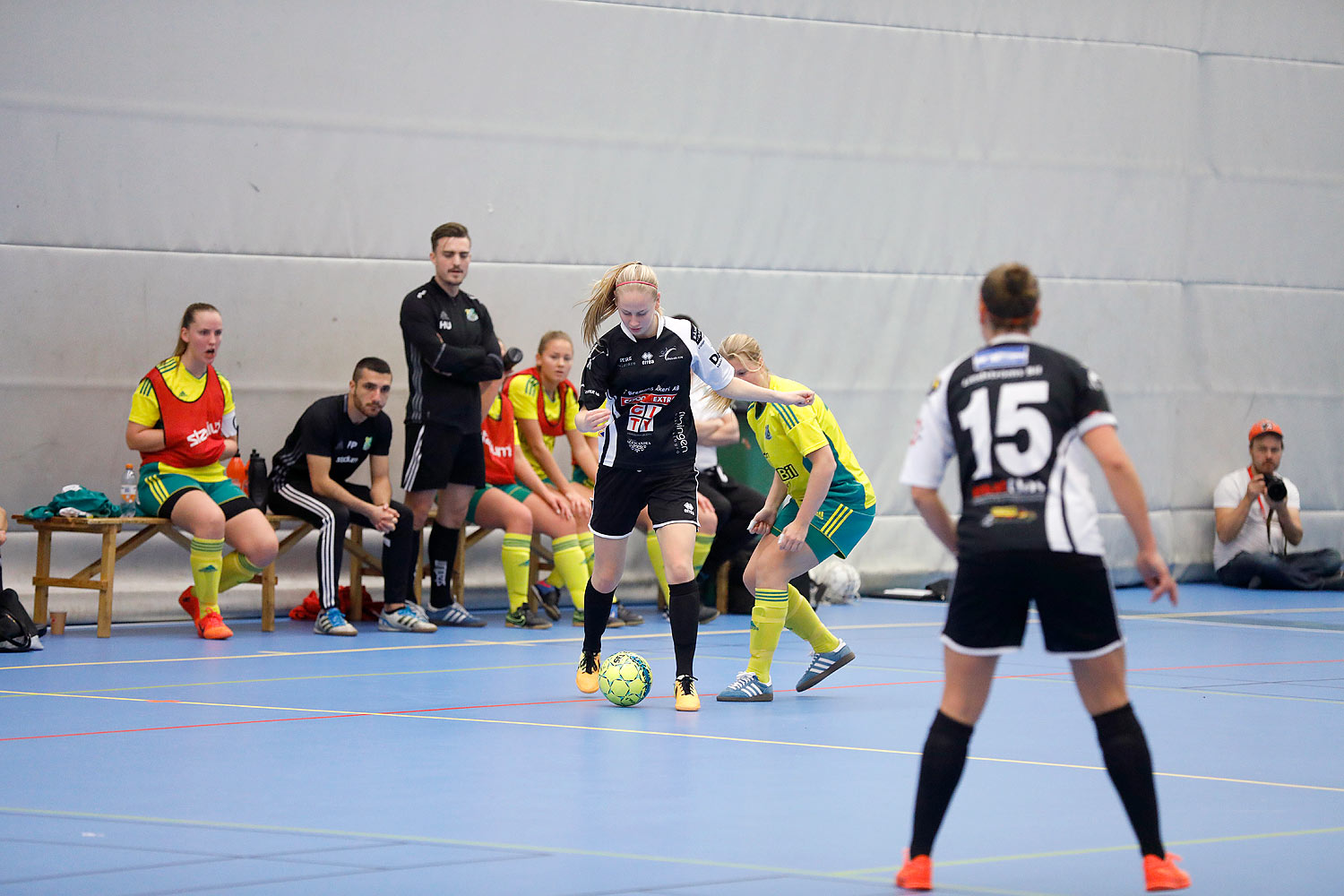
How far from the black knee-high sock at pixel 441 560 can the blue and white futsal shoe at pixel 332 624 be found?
740 millimetres

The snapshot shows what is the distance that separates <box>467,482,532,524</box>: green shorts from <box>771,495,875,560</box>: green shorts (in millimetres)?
3600

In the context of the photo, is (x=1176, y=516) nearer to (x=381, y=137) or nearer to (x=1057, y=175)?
(x=1057, y=175)

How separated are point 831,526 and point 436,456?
338cm

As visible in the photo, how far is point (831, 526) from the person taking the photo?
7250 mm

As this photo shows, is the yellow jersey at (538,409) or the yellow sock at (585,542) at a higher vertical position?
the yellow jersey at (538,409)

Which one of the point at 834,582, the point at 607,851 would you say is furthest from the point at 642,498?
the point at 834,582

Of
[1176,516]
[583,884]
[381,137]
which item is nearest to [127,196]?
[381,137]

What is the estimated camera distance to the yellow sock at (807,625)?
730 centimetres

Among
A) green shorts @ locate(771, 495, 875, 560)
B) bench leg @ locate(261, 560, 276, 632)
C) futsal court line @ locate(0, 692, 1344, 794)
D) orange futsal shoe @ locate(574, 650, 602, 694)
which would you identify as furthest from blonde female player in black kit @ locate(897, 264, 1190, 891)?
bench leg @ locate(261, 560, 276, 632)

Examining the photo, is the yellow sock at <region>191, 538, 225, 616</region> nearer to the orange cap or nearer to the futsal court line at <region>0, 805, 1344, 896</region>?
the futsal court line at <region>0, 805, 1344, 896</region>

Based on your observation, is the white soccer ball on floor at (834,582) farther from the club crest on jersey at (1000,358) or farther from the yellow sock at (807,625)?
the club crest on jersey at (1000,358)

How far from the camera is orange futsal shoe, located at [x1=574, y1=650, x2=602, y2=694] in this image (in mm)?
7125

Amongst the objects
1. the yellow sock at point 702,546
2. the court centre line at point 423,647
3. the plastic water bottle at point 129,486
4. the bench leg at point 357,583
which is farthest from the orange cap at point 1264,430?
the plastic water bottle at point 129,486

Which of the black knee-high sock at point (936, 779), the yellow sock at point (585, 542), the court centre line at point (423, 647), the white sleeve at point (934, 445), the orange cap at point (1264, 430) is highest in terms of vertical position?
the orange cap at point (1264, 430)
